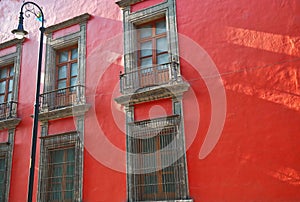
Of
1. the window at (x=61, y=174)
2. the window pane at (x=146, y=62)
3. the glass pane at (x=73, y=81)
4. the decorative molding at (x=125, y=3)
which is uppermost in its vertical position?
the decorative molding at (x=125, y=3)

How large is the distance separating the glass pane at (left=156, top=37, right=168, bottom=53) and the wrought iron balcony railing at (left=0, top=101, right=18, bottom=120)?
4791mm

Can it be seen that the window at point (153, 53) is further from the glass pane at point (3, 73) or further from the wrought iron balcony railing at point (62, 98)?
the glass pane at point (3, 73)

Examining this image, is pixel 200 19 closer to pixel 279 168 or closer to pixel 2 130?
pixel 279 168

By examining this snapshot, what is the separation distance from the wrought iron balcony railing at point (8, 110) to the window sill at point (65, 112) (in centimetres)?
124

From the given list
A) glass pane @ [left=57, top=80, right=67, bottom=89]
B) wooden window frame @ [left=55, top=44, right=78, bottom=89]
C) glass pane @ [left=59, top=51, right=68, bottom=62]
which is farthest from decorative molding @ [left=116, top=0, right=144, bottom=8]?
glass pane @ [left=57, top=80, right=67, bottom=89]

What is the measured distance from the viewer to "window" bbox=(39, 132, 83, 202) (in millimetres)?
8836

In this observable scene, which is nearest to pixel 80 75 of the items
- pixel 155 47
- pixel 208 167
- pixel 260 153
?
pixel 155 47

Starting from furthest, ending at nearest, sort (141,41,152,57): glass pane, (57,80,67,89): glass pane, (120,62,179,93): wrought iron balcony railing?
(57,80,67,89): glass pane < (141,41,152,57): glass pane < (120,62,179,93): wrought iron balcony railing

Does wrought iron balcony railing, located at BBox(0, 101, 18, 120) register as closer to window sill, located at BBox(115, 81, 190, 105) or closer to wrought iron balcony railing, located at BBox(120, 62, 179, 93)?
window sill, located at BBox(115, 81, 190, 105)

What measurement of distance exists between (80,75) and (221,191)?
4873mm

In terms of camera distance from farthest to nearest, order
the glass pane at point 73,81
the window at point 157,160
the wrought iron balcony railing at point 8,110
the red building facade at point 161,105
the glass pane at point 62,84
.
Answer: the wrought iron balcony railing at point 8,110 < the glass pane at point 62,84 < the glass pane at point 73,81 < the window at point 157,160 < the red building facade at point 161,105

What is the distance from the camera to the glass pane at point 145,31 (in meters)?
9.11

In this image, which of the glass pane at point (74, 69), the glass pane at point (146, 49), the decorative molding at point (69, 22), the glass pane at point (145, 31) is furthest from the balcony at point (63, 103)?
the glass pane at point (145, 31)

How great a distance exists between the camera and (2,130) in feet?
35.0
